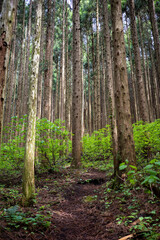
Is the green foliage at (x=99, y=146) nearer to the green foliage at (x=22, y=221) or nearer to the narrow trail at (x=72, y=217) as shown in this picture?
the narrow trail at (x=72, y=217)

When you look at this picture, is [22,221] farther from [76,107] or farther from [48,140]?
[76,107]

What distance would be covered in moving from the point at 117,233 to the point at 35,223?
4.33 ft

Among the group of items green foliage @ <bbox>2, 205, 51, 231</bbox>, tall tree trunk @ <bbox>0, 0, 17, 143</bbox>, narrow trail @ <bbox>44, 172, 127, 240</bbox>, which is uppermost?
tall tree trunk @ <bbox>0, 0, 17, 143</bbox>

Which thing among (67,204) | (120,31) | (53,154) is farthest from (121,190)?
(120,31)

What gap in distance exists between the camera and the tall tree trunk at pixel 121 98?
15.4 ft

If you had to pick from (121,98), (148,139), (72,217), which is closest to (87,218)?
(72,217)

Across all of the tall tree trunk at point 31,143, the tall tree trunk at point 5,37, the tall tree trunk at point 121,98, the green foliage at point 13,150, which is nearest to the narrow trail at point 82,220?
the tall tree trunk at point 31,143

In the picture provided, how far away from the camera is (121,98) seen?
5.05 metres

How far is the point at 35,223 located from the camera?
2750 mm

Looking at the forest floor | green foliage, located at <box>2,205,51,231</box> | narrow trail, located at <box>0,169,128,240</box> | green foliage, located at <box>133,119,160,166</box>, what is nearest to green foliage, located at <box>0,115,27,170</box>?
Result: narrow trail, located at <box>0,169,128,240</box>

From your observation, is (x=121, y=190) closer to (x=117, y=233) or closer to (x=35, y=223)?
(x=117, y=233)

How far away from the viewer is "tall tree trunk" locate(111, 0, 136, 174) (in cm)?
471

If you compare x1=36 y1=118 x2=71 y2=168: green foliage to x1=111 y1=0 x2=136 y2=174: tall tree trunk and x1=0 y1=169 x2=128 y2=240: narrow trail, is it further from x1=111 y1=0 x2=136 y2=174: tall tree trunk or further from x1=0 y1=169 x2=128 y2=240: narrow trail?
x1=111 y1=0 x2=136 y2=174: tall tree trunk

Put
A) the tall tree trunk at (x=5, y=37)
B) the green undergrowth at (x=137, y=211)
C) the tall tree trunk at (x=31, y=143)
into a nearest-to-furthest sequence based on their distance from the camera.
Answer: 1. the green undergrowth at (x=137, y=211)
2. the tall tree trunk at (x=5, y=37)
3. the tall tree trunk at (x=31, y=143)
